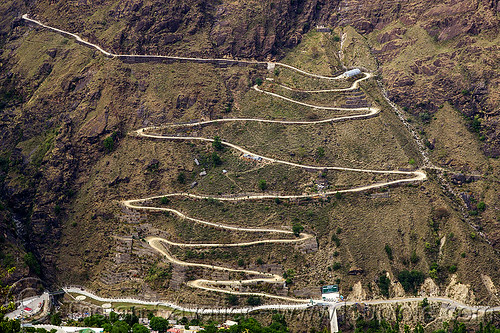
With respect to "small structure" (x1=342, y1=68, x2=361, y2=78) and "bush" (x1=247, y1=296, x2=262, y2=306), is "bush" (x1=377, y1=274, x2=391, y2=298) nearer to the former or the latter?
"bush" (x1=247, y1=296, x2=262, y2=306)

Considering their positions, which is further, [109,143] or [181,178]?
[109,143]

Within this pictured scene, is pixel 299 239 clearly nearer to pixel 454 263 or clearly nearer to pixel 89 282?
pixel 454 263

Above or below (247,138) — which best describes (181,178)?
below

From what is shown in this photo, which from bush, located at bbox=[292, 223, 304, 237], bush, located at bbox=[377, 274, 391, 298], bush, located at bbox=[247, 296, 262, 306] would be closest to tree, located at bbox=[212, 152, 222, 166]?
bush, located at bbox=[292, 223, 304, 237]

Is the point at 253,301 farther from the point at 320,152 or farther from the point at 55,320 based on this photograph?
the point at 55,320

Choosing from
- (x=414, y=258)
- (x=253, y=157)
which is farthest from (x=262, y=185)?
(x=414, y=258)

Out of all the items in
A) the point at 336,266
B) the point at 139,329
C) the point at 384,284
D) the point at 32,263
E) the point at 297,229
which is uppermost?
the point at 139,329

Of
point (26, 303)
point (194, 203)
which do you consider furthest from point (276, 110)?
point (26, 303)
